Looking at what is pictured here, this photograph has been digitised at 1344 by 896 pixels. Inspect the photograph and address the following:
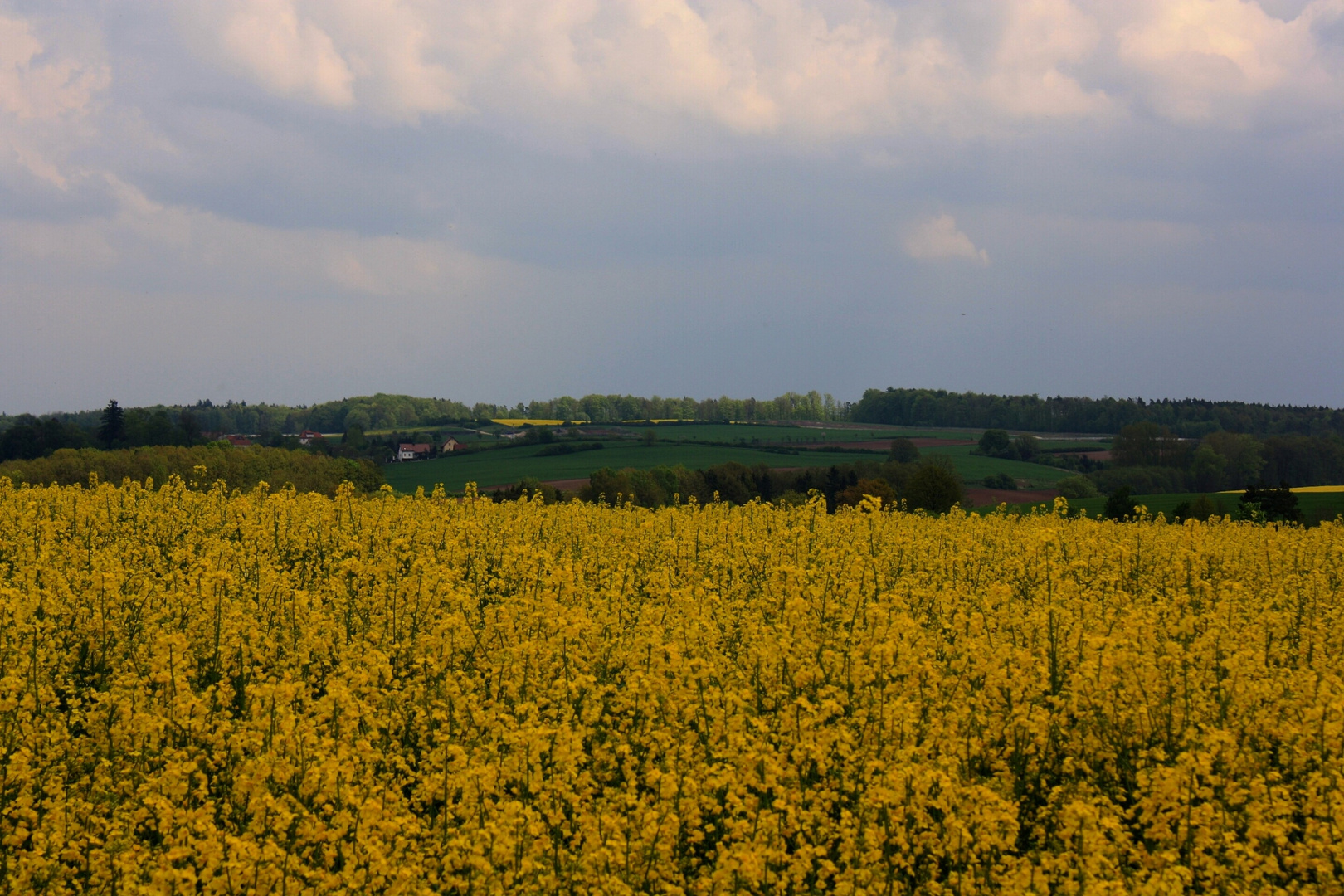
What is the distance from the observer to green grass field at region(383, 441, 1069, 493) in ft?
268

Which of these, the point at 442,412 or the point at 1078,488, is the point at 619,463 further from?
the point at 442,412

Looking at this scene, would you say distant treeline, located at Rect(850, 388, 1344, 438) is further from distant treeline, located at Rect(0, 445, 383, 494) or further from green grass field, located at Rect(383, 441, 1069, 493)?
distant treeline, located at Rect(0, 445, 383, 494)

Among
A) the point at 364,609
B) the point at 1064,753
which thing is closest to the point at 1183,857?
the point at 1064,753

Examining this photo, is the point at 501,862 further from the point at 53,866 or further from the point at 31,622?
the point at 31,622

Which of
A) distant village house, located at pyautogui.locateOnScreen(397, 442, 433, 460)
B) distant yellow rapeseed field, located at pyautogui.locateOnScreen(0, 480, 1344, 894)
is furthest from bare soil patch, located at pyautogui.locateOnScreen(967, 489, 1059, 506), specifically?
distant village house, located at pyautogui.locateOnScreen(397, 442, 433, 460)

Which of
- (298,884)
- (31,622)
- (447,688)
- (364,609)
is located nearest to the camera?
(298,884)

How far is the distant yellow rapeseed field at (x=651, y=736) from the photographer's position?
6.93 meters

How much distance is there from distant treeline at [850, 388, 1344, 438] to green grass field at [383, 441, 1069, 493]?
40375 mm

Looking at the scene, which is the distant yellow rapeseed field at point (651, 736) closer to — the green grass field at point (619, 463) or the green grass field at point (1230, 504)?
the green grass field at point (1230, 504)

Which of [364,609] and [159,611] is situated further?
[364,609]

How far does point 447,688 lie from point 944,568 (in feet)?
34.7

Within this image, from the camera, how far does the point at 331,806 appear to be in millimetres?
7305

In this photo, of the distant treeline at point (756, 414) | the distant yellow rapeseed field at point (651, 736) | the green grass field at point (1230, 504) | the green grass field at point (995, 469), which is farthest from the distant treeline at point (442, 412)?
the distant yellow rapeseed field at point (651, 736)

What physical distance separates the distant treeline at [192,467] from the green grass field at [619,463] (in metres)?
16.4
